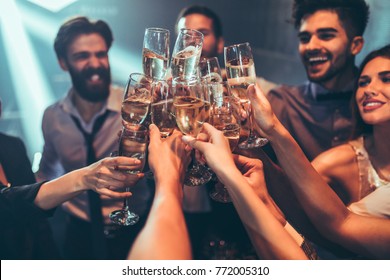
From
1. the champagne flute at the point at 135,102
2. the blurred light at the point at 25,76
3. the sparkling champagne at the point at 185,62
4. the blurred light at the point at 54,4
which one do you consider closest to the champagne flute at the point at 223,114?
the sparkling champagne at the point at 185,62

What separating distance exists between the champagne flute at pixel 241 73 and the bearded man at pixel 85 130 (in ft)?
3.41

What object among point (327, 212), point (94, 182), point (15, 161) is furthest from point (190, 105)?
point (15, 161)

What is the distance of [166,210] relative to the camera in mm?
1058

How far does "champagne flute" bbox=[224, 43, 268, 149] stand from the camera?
1415 millimetres

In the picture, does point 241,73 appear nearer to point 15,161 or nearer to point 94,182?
point 94,182

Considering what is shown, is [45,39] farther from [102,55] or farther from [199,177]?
[199,177]

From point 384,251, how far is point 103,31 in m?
1.98

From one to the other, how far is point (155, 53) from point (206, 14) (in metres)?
1.13

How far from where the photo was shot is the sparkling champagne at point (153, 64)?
4.82 feet

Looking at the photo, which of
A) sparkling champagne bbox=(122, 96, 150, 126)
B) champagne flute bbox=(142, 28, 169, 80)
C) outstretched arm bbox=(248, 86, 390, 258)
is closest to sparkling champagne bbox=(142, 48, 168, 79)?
champagne flute bbox=(142, 28, 169, 80)

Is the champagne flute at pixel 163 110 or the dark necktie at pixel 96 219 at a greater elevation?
the champagne flute at pixel 163 110

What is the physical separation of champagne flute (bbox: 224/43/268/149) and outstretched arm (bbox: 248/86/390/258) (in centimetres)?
11

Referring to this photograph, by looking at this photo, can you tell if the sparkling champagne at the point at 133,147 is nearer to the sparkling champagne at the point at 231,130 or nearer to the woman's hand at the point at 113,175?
the woman's hand at the point at 113,175

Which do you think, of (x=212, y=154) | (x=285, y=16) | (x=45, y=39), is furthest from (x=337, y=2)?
(x=45, y=39)
